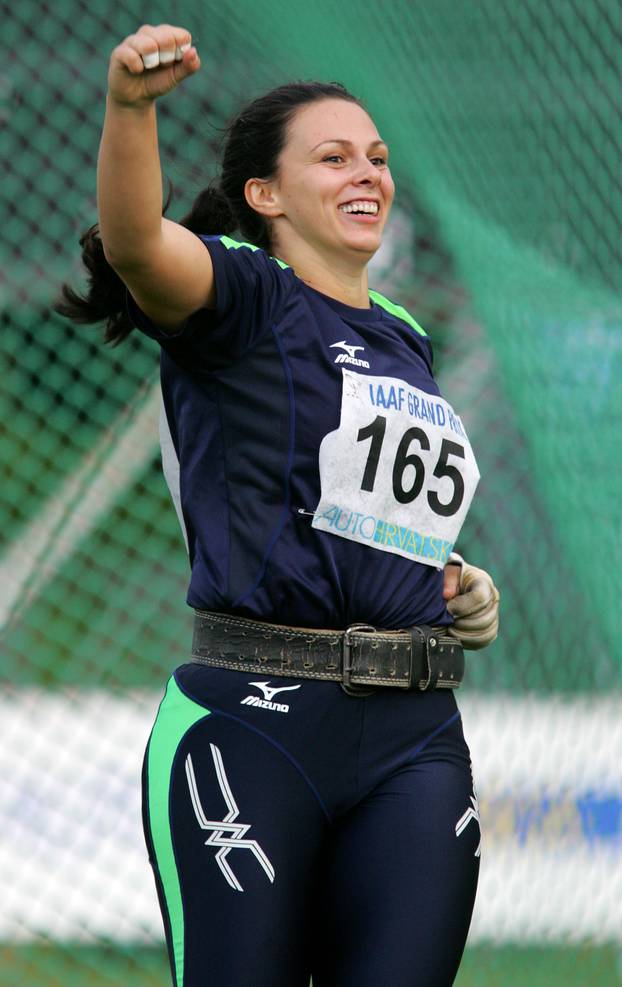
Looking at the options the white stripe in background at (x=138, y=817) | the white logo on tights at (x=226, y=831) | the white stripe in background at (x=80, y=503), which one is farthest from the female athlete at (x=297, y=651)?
the white stripe in background at (x=80, y=503)

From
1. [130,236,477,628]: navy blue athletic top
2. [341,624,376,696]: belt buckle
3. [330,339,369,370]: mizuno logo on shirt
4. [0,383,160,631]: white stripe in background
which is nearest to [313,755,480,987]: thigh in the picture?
[341,624,376,696]: belt buckle

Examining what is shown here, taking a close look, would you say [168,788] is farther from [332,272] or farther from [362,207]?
[362,207]

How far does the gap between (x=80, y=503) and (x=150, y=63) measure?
3337 mm

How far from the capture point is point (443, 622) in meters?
2.10

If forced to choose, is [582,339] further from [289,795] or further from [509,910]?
[289,795]

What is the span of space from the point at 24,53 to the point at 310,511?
3.21 m

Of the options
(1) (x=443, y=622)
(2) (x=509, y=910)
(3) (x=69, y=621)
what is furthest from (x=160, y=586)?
(1) (x=443, y=622)

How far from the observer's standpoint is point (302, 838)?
74.0 inches

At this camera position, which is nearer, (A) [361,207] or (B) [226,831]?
(B) [226,831]

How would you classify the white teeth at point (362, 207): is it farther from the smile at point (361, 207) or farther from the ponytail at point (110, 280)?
the ponytail at point (110, 280)

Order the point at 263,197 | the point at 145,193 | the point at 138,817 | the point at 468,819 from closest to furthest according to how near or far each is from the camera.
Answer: the point at 145,193 < the point at 468,819 < the point at 263,197 < the point at 138,817

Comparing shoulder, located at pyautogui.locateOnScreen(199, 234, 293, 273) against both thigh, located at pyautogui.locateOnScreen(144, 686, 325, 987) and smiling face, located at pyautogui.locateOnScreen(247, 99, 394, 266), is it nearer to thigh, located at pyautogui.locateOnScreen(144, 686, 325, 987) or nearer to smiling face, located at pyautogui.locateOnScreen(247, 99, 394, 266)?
smiling face, located at pyautogui.locateOnScreen(247, 99, 394, 266)

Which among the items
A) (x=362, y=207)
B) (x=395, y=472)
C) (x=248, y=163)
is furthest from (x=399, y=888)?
(x=248, y=163)

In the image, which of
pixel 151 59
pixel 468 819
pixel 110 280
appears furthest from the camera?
pixel 110 280
